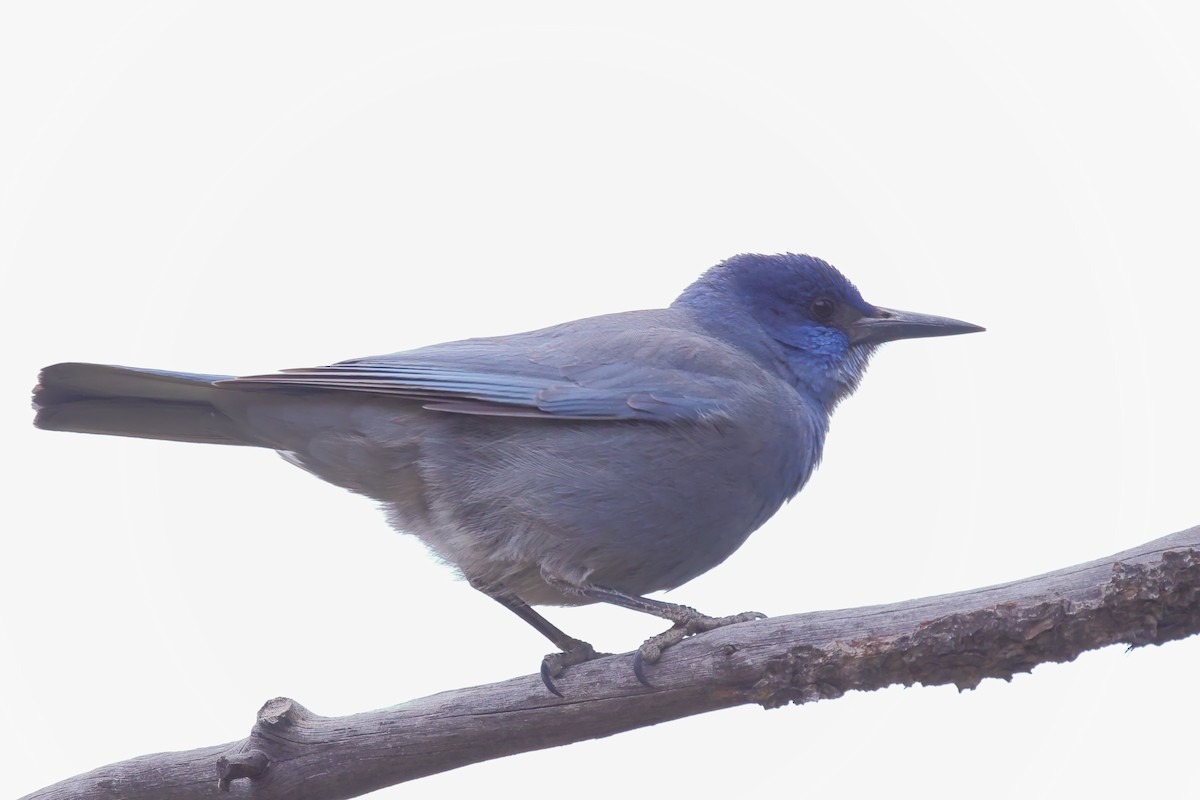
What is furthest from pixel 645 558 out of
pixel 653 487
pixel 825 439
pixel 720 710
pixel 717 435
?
pixel 825 439

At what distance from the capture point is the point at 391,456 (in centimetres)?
605

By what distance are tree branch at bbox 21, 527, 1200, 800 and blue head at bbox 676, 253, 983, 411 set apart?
2488 millimetres

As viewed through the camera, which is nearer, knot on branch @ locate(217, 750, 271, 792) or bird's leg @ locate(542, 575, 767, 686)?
bird's leg @ locate(542, 575, 767, 686)

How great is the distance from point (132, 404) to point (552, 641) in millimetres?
2569

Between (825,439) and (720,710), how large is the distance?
231cm

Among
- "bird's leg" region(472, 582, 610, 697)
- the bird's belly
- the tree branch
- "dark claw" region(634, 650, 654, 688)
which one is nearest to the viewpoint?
the tree branch

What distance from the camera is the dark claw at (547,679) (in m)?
5.02

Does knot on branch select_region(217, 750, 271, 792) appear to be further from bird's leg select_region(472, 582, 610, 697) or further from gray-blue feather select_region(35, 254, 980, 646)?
gray-blue feather select_region(35, 254, 980, 646)

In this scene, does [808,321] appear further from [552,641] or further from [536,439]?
[552,641]

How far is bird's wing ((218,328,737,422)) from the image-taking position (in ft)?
19.4

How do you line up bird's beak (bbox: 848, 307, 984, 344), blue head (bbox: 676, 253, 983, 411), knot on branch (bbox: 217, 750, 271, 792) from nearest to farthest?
knot on branch (bbox: 217, 750, 271, 792)
blue head (bbox: 676, 253, 983, 411)
bird's beak (bbox: 848, 307, 984, 344)

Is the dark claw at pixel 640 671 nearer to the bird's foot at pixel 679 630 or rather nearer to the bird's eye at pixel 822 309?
the bird's foot at pixel 679 630

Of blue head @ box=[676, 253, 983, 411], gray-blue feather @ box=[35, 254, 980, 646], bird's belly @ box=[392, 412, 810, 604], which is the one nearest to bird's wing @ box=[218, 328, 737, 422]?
gray-blue feather @ box=[35, 254, 980, 646]

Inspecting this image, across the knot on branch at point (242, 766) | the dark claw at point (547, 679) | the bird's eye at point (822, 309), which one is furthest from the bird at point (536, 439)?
the knot on branch at point (242, 766)
